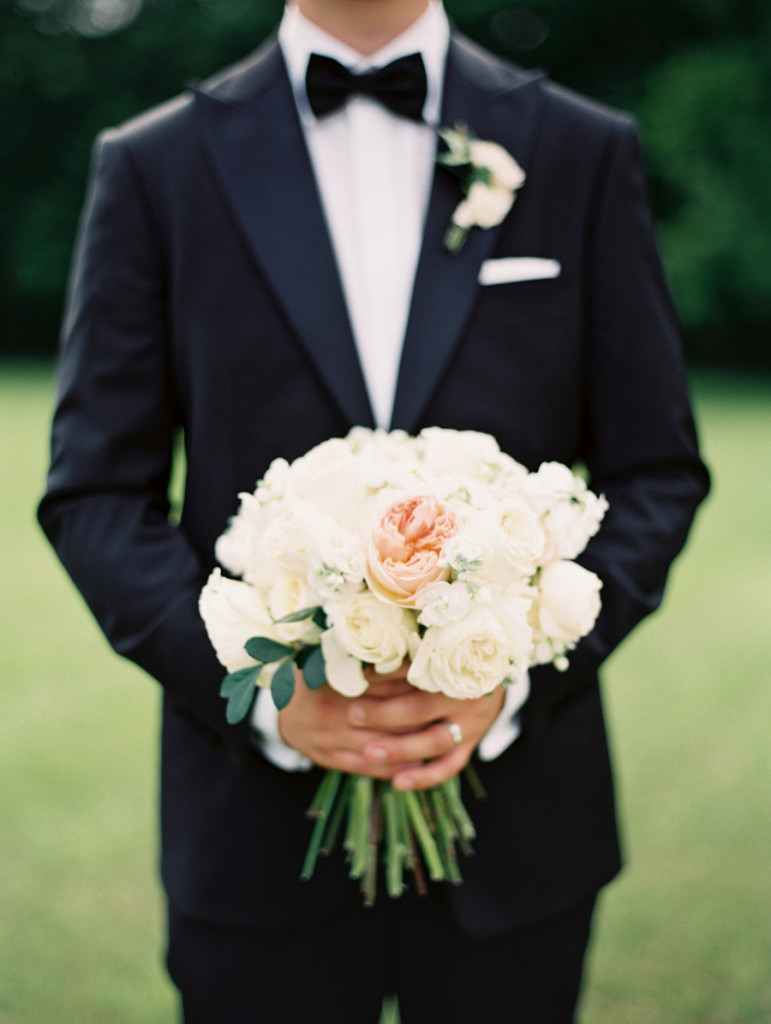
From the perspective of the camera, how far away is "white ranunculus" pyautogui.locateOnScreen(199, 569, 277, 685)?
58.4 inches

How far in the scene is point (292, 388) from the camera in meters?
1.77

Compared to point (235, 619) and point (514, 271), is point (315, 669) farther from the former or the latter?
point (514, 271)

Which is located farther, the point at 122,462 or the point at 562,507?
the point at 122,462

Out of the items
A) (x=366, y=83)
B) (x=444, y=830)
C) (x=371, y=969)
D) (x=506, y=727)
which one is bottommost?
(x=371, y=969)

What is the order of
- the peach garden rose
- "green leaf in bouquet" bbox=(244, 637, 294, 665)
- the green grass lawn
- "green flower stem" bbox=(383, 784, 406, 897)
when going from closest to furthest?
the peach garden rose, "green leaf in bouquet" bbox=(244, 637, 294, 665), "green flower stem" bbox=(383, 784, 406, 897), the green grass lawn

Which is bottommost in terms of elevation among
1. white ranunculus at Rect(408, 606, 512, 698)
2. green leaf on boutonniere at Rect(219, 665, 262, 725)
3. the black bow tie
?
green leaf on boutonniere at Rect(219, 665, 262, 725)

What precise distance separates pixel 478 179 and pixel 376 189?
0.21 metres

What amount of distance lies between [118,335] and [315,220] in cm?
41

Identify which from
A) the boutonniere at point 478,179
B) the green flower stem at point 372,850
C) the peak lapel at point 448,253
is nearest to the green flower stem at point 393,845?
the green flower stem at point 372,850

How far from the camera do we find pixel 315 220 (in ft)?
5.80

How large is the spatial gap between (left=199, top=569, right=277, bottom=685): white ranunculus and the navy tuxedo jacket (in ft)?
0.65

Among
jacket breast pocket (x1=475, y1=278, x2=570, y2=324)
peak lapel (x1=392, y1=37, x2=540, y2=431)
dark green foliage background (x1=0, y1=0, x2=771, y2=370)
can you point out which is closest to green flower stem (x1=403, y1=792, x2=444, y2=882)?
peak lapel (x1=392, y1=37, x2=540, y2=431)

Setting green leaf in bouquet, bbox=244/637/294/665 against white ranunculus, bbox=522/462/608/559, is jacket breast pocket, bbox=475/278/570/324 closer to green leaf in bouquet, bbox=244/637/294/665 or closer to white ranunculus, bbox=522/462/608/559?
white ranunculus, bbox=522/462/608/559

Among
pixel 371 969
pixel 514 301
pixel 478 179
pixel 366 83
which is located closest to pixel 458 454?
pixel 514 301
